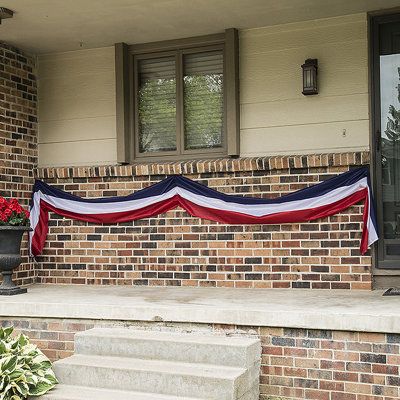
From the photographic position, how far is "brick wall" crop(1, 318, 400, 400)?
4.25m

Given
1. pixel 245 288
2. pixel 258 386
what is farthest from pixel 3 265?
pixel 258 386

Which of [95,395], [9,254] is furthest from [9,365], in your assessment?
[9,254]

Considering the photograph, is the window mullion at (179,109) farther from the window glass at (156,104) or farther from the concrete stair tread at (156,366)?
the concrete stair tread at (156,366)

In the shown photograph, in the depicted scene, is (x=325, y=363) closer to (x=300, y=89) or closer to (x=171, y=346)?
(x=171, y=346)

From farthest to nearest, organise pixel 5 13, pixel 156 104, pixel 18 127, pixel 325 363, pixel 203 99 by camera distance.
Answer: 1. pixel 18 127
2. pixel 156 104
3. pixel 203 99
4. pixel 5 13
5. pixel 325 363

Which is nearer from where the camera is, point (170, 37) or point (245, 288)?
point (245, 288)

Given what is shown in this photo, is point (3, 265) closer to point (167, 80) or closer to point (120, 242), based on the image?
point (120, 242)

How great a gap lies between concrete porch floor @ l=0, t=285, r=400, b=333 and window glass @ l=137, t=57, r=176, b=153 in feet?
5.05

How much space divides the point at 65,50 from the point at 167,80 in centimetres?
121

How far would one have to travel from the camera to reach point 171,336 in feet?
15.2

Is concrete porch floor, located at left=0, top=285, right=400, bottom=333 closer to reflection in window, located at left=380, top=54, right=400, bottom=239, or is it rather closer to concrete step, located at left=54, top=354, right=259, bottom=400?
concrete step, located at left=54, top=354, right=259, bottom=400

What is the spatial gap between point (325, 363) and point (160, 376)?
112cm

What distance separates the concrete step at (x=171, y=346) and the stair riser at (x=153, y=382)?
17 centimetres

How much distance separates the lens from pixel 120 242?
21.9ft
